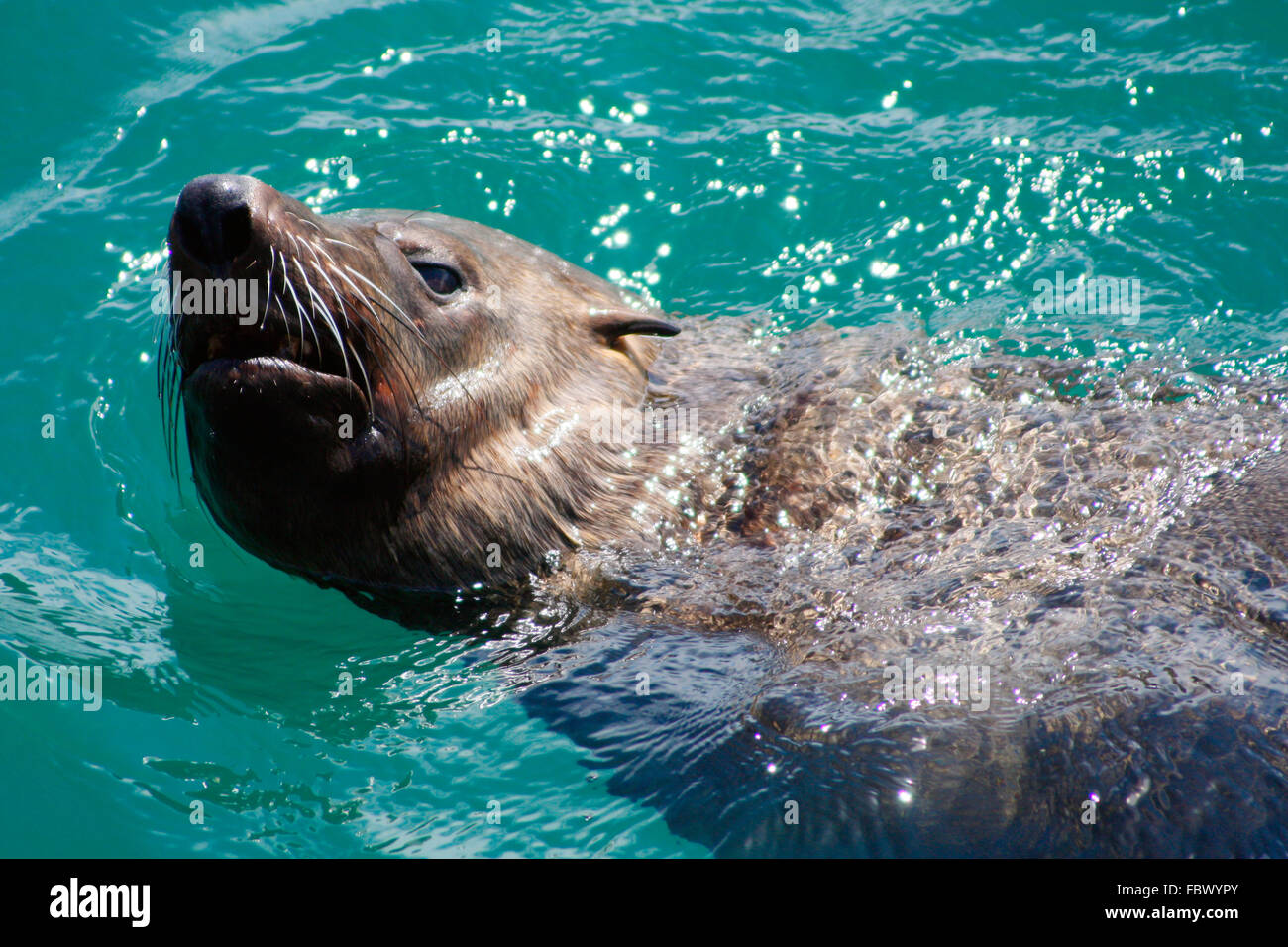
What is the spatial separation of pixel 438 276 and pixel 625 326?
912mm

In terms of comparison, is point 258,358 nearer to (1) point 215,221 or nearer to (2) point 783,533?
(1) point 215,221

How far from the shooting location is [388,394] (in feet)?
12.9

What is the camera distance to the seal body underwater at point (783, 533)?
3400 mm

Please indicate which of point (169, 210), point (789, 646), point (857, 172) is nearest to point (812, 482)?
point (789, 646)

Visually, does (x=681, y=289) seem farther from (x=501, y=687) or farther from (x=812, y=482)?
(x=501, y=687)

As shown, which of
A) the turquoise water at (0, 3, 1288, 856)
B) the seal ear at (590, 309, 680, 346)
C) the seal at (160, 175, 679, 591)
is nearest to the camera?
the seal at (160, 175, 679, 591)

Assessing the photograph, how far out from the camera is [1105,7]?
8555 millimetres

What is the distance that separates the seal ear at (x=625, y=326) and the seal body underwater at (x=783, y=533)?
0.06 ft

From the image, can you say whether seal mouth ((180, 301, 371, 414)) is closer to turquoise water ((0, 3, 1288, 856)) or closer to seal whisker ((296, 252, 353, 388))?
seal whisker ((296, 252, 353, 388))

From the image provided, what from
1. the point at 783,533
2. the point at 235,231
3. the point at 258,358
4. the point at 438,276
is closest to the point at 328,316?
the point at 258,358

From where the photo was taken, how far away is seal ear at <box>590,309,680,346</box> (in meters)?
4.95

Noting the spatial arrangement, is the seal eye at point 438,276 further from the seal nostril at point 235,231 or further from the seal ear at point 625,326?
the seal nostril at point 235,231

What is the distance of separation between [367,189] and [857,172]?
327cm

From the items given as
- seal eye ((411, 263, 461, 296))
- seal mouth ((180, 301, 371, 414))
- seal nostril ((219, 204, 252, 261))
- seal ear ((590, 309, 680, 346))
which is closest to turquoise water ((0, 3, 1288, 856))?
seal mouth ((180, 301, 371, 414))
